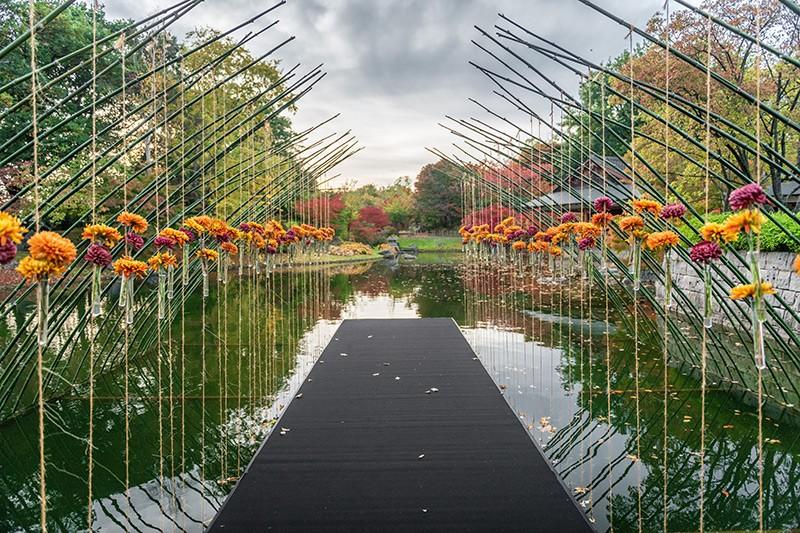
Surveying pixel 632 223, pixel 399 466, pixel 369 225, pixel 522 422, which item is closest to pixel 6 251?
pixel 399 466

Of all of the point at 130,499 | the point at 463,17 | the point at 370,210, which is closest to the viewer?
the point at 130,499

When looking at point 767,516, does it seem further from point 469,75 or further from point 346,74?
point 346,74

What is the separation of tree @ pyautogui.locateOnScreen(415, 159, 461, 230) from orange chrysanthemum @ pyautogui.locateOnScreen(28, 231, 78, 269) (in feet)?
102

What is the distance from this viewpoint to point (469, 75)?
1433 cm

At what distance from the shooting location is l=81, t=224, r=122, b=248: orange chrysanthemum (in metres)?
2.55

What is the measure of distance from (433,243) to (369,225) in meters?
5.90

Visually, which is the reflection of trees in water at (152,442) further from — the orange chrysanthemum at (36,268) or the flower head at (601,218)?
the flower head at (601,218)

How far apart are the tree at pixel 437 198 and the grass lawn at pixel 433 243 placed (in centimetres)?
114

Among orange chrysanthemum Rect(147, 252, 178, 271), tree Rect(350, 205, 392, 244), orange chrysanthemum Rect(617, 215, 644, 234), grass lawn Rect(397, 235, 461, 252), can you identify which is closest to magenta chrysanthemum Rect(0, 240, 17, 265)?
orange chrysanthemum Rect(147, 252, 178, 271)

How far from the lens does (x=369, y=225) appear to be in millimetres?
29344

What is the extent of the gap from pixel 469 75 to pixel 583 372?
1108 centimetres

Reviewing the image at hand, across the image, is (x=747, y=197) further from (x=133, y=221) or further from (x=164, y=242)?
(x=164, y=242)

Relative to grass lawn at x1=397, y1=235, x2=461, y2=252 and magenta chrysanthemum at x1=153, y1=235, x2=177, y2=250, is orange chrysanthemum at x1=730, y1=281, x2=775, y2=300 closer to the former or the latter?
magenta chrysanthemum at x1=153, y1=235, x2=177, y2=250

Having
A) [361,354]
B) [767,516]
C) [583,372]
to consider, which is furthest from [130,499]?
[583,372]
